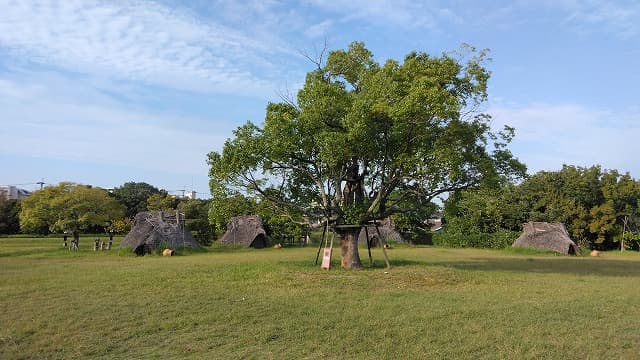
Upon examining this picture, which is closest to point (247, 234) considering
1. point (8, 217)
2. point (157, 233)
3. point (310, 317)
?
point (157, 233)

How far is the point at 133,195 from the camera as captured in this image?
65938 mm

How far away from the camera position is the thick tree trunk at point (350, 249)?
1778cm

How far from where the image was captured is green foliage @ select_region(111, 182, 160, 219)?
63969 millimetres

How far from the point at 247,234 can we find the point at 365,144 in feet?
76.2

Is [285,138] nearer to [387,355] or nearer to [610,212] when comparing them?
[387,355]

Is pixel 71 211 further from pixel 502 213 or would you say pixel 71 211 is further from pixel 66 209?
pixel 502 213

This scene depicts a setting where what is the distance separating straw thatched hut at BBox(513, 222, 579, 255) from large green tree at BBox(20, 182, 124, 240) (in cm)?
2788

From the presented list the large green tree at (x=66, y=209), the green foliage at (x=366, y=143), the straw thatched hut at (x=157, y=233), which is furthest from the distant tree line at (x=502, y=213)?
the green foliage at (x=366, y=143)

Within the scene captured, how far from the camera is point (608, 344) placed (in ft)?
24.5

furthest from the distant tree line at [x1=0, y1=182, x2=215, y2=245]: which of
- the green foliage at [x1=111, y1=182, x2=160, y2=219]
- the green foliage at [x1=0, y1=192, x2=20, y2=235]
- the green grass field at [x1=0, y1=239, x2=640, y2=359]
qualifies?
the green foliage at [x1=111, y1=182, x2=160, y2=219]

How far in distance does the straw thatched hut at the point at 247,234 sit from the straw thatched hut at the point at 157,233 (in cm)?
684

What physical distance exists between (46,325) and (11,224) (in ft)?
168

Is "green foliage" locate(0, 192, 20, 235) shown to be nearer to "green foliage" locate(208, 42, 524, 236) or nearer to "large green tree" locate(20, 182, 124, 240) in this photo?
"large green tree" locate(20, 182, 124, 240)

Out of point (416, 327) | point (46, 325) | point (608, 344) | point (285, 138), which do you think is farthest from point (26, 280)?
point (608, 344)
